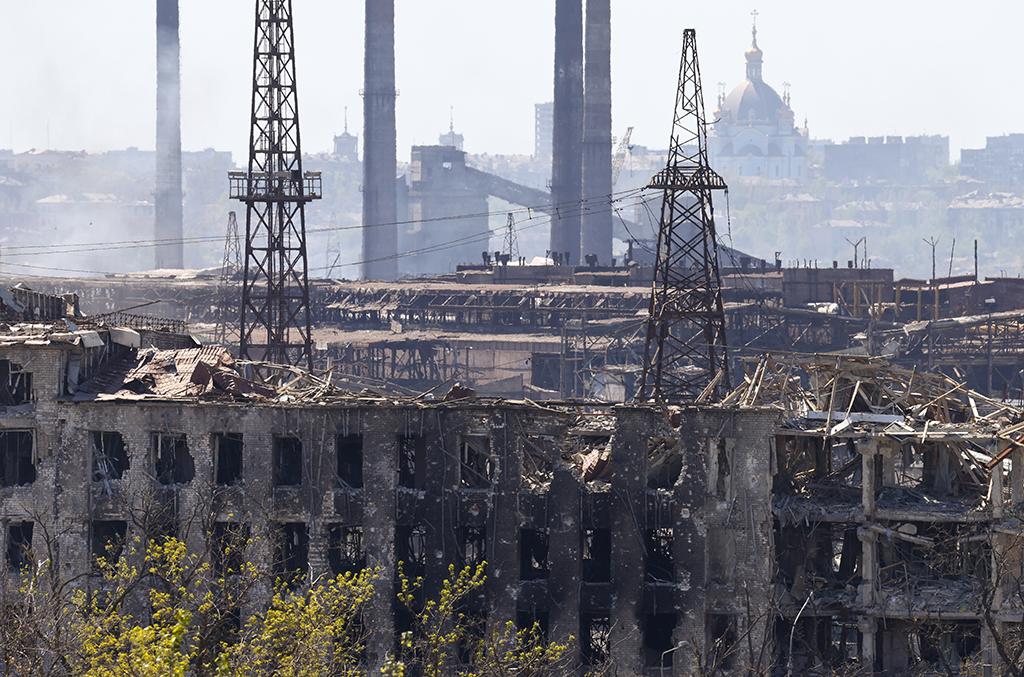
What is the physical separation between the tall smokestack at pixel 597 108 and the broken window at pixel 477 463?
86299 millimetres

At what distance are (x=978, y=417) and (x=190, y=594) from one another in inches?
694

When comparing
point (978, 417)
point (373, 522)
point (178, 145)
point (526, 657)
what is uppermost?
point (178, 145)

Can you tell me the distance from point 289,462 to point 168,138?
370ft

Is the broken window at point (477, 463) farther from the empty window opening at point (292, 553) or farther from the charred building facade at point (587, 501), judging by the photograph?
the empty window opening at point (292, 553)

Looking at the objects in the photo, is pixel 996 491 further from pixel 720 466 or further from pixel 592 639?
pixel 592 639

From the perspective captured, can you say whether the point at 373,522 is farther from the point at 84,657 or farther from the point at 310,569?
the point at 84,657

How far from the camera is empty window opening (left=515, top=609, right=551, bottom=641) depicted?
30.8 m

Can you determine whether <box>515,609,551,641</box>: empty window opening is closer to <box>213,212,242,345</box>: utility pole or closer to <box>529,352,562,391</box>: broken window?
<box>213,212,242,345</box>: utility pole

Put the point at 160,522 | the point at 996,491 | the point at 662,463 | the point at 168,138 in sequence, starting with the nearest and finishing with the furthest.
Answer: the point at 996,491 → the point at 662,463 → the point at 160,522 → the point at 168,138

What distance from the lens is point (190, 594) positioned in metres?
30.7

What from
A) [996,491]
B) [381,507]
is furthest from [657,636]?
[996,491]

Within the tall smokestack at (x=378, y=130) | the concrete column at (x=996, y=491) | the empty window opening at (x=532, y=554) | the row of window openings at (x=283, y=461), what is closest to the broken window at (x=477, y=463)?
the row of window openings at (x=283, y=461)

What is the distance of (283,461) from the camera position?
3231cm

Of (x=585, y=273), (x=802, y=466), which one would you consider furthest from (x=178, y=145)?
(x=802, y=466)
